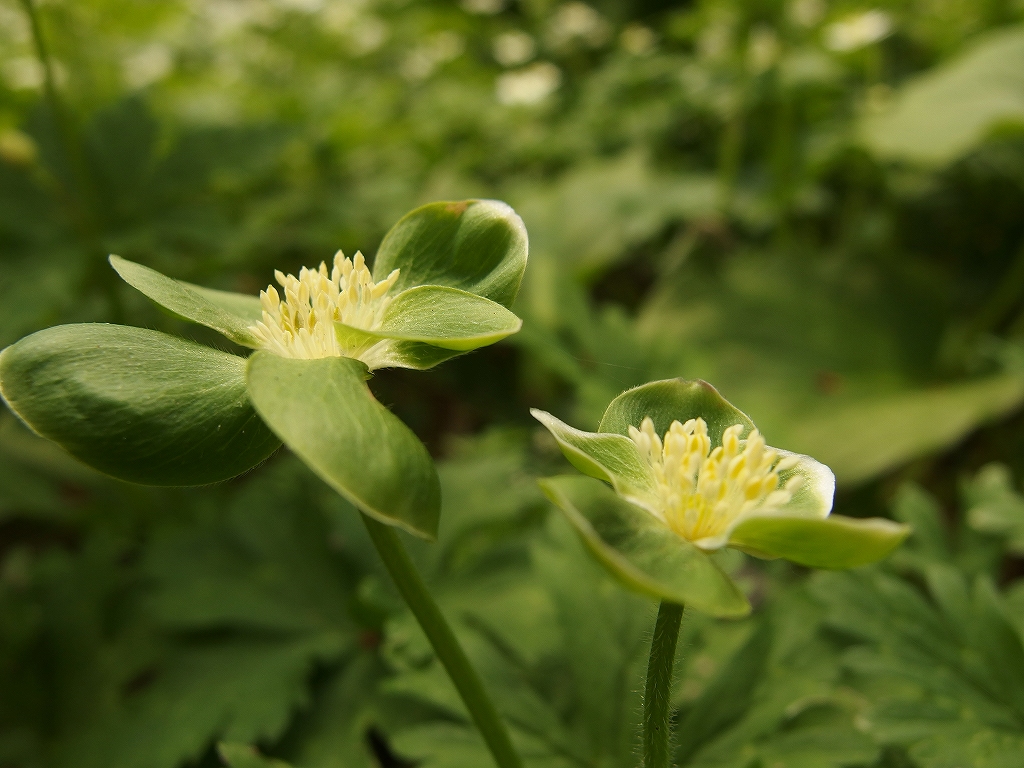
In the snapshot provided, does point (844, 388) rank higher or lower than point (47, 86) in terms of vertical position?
lower

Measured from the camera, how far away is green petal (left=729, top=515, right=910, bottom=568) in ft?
1.53

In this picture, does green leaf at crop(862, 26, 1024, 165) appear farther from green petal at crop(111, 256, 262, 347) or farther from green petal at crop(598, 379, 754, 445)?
green petal at crop(111, 256, 262, 347)

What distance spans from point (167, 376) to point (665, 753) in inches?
20.3

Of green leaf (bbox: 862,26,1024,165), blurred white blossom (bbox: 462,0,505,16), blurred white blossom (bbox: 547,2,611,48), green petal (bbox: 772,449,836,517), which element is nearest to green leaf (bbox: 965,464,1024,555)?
green petal (bbox: 772,449,836,517)

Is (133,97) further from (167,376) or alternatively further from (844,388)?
(844,388)

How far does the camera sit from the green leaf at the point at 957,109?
2.25 meters

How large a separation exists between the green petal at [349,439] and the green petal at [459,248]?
193 millimetres

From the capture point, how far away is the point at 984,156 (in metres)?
2.60

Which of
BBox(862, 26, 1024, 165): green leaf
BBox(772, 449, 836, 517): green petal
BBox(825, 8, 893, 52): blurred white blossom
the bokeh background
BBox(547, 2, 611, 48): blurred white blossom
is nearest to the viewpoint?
BBox(772, 449, 836, 517): green petal

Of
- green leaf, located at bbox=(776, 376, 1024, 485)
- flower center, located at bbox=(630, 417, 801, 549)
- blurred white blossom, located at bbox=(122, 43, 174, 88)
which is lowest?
green leaf, located at bbox=(776, 376, 1024, 485)

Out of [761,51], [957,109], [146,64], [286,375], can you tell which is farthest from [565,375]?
[146,64]

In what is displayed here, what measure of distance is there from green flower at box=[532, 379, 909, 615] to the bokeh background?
0.36 m

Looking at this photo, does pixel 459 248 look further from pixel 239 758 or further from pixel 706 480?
pixel 239 758

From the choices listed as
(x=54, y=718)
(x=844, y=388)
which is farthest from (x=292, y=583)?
(x=844, y=388)
